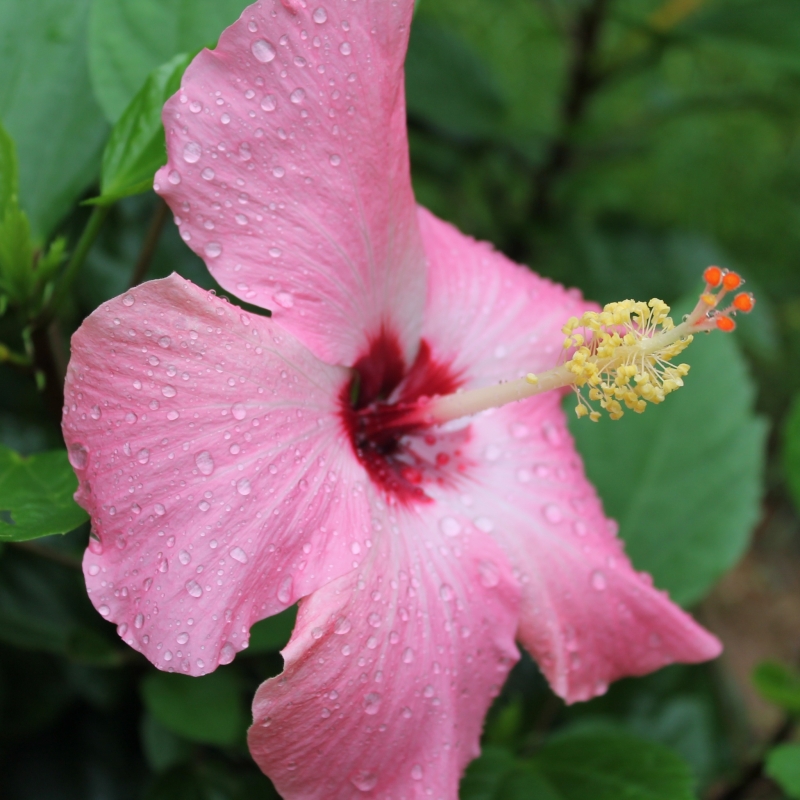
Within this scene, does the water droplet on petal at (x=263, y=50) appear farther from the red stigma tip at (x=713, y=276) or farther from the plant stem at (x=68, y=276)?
the red stigma tip at (x=713, y=276)

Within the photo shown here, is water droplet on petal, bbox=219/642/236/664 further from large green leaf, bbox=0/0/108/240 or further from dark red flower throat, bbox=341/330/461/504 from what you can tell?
large green leaf, bbox=0/0/108/240

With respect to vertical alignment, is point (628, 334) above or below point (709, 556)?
above

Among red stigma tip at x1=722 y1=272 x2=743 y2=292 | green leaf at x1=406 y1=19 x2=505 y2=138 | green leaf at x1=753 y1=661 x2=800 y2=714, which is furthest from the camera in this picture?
green leaf at x1=406 y1=19 x2=505 y2=138

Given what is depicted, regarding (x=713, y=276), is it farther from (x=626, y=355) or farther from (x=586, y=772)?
(x=586, y=772)

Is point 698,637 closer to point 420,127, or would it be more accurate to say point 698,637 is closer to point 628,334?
point 628,334

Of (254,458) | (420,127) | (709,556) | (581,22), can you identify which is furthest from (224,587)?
(581,22)

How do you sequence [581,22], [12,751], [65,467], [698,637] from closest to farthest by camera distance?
[65,467], [698,637], [12,751], [581,22]

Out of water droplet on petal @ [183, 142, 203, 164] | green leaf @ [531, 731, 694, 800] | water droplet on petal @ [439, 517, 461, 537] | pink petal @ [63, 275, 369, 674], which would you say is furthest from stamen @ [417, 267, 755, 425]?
green leaf @ [531, 731, 694, 800]
